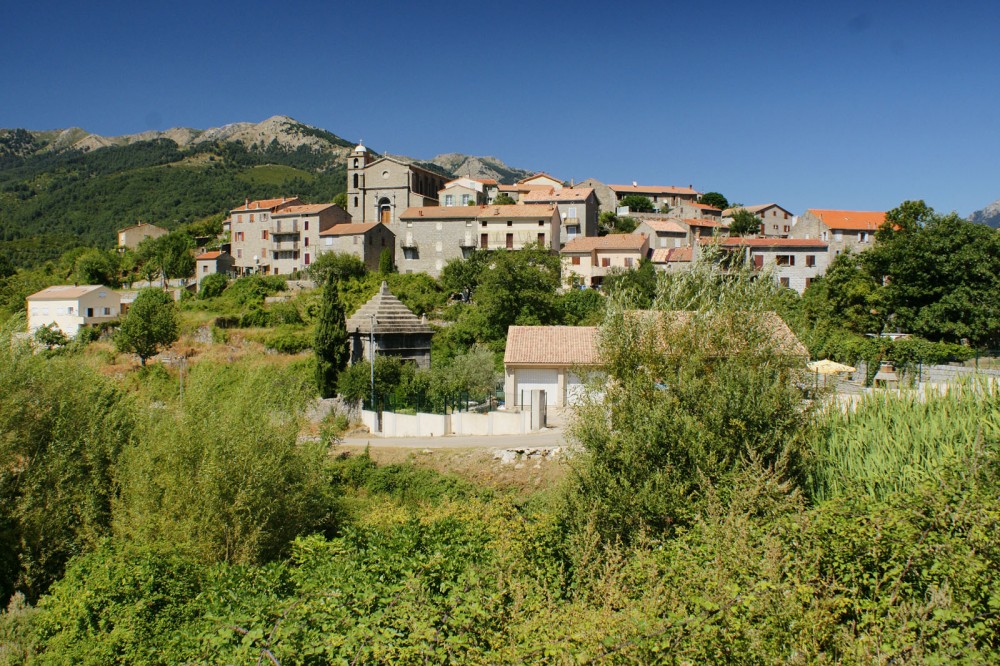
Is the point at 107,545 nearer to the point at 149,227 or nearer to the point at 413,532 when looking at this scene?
the point at 413,532

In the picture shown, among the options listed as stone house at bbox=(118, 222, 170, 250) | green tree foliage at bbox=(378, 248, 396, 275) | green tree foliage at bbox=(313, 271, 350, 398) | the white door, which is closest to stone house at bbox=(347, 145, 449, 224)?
green tree foliage at bbox=(378, 248, 396, 275)

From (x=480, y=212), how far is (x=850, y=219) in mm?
40473

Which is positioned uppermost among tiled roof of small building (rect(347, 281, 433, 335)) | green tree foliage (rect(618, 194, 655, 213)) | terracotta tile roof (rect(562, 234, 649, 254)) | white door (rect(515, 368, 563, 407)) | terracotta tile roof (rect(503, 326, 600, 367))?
green tree foliage (rect(618, 194, 655, 213))

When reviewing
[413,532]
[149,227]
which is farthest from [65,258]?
[413,532]

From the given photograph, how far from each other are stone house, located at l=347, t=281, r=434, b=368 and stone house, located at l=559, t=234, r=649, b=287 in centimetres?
2793

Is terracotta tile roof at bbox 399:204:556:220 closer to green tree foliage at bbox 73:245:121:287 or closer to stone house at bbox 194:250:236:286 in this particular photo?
stone house at bbox 194:250:236:286

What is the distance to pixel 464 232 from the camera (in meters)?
59.6

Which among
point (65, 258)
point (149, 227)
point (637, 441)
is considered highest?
point (149, 227)

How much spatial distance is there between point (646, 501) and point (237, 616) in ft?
20.7

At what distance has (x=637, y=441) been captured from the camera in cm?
1131

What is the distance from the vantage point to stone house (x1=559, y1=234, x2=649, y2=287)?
57688mm

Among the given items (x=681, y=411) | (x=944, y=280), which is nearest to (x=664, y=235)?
(x=944, y=280)

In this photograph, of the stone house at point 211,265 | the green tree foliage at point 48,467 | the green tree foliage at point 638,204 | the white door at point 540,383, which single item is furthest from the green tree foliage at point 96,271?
the green tree foliage at point 638,204

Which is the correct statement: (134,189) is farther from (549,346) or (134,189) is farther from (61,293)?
(549,346)
